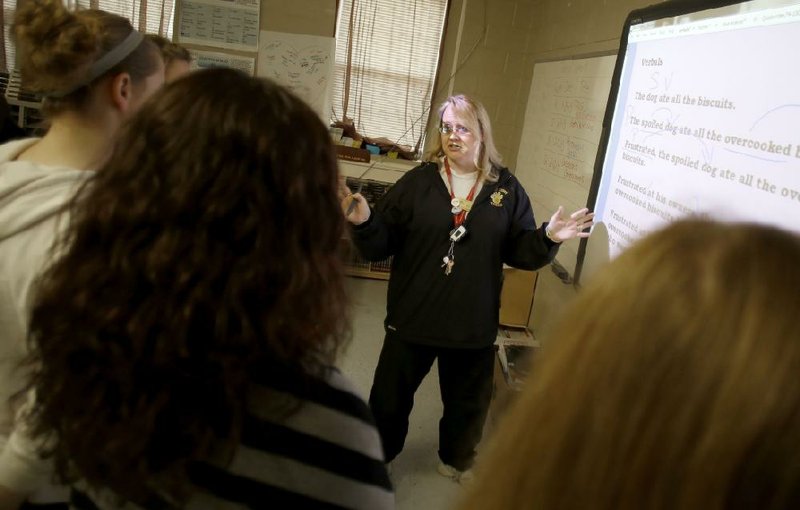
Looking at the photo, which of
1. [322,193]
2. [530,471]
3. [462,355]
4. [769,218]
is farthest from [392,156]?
[530,471]

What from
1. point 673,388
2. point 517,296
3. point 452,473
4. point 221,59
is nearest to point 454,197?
point 452,473

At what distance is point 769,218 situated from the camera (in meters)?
1.09

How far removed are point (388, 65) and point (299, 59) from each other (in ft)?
2.34

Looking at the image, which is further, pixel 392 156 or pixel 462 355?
pixel 392 156

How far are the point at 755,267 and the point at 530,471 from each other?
0.77 ft

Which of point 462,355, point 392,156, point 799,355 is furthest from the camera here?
point 392,156

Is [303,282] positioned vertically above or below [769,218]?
below

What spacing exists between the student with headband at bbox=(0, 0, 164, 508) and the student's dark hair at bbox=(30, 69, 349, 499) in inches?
9.7

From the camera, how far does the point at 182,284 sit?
0.59m

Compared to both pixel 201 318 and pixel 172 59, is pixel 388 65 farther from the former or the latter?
pixel 201 318

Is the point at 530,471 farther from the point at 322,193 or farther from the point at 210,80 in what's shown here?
the point at 210,80

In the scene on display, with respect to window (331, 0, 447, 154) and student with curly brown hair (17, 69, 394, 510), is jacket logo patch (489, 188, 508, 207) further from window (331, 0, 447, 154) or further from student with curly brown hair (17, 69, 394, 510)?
window (331, 0, 447, 154)

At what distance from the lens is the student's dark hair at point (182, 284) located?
591 mm

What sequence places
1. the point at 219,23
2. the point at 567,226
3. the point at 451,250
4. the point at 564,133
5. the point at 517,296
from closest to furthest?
1. the point at 567,226
2. the point at 451,250
3. the point at 564,133
4. the point at 517,296
5. the point at 219,23
